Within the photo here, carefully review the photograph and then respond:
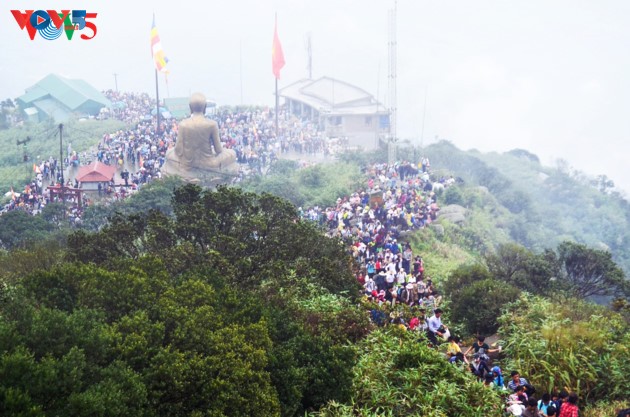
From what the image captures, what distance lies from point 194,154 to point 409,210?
11718 millimetres

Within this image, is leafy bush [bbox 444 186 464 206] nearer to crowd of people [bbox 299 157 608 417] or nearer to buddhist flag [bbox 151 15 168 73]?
crowd of people [bbox 299 157 608 417]

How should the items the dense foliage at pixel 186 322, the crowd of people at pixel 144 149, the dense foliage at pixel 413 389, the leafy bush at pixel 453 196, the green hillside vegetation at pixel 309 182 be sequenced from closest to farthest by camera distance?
1. the dense foliage at pixel 186 322
2. the dense foliage at pixel 413 389
3. the crowd of people at pixel 144 149
4. the green hillside vegetation at pixel 309 182
5. the leafy bush at pixel 453 196

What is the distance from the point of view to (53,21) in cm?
2231

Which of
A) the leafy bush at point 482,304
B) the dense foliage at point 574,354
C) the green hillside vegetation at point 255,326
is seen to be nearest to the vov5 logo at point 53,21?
the green hillside vegetation at point 255,326

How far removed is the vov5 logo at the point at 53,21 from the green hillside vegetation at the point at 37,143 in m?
17.6

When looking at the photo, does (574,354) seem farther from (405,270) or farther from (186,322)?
(405,270)

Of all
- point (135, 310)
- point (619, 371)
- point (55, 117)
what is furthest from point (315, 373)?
point (55, 117)

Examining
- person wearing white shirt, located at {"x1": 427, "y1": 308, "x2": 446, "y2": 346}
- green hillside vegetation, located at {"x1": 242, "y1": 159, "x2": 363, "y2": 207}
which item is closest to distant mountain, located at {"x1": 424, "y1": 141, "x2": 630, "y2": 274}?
green hillside vegetation, located at {"x1": 242, "y1": 159, "x2": 363, "y2": 207}

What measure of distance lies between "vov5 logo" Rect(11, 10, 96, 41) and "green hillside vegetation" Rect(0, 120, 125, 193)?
17556 mm

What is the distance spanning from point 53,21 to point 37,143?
32484 mm

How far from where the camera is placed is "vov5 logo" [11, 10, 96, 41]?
2184 centimetres

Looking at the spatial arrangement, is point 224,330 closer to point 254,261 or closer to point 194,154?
point 254,261

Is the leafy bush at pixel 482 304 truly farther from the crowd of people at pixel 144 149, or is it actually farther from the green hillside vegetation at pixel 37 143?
the green hillside vegetation at pixel 37 143

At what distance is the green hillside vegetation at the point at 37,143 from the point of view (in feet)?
136
